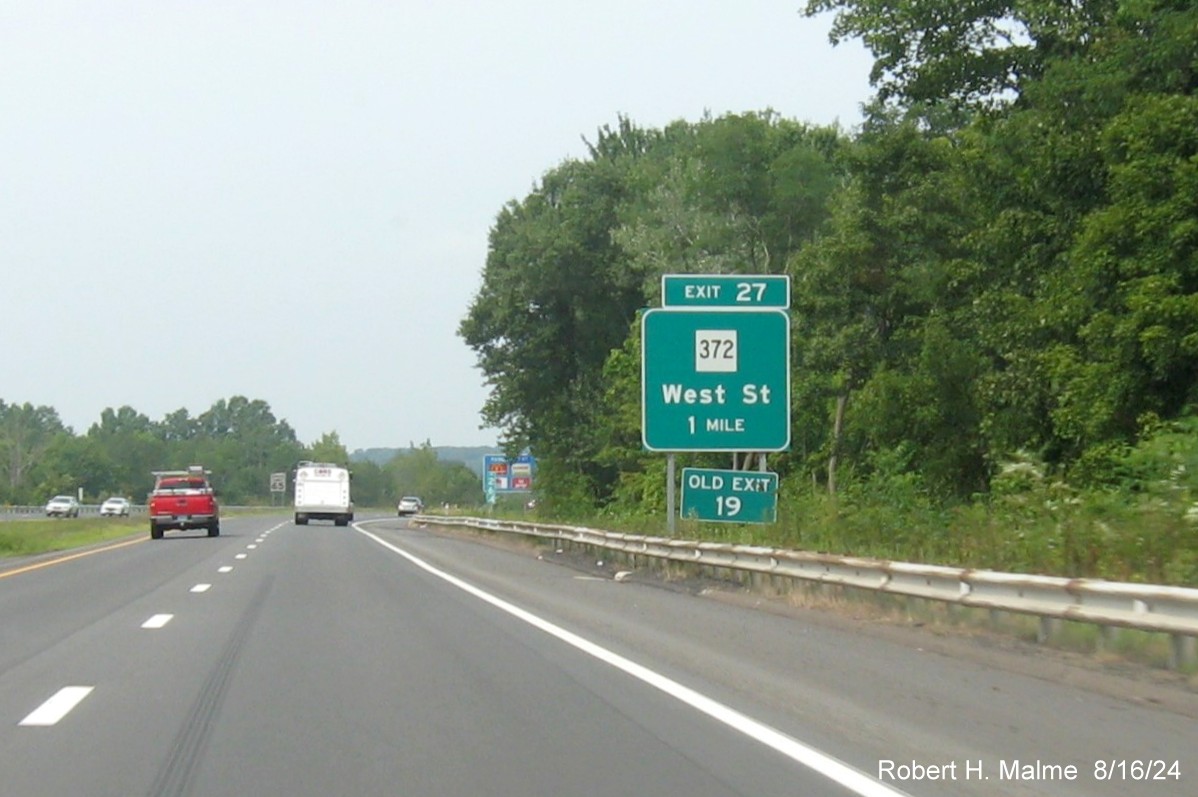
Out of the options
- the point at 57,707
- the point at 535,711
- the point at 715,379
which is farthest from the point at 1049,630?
the point at 715,379

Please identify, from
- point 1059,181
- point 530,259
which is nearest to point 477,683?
point 1059,181

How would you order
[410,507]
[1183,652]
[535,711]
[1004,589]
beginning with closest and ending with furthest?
[535,711]
[1183,652]
[1004,589]
[410,507]

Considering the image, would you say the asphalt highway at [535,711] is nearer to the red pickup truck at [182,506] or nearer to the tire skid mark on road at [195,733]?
the tire skid mark on road at [195,733]

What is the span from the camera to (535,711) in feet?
34.9

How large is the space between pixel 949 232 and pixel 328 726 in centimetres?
3200

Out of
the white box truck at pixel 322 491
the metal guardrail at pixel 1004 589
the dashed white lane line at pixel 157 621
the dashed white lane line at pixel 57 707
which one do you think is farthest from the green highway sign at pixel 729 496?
the white box truck at pixel 322 491

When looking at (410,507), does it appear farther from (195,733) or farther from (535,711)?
(195,733)

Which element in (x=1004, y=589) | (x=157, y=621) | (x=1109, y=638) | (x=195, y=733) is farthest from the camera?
(x=157, y=621)

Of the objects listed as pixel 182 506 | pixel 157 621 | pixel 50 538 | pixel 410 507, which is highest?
pixel 410 507

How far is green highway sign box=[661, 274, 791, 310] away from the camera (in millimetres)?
25984

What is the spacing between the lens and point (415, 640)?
15531 millimetres

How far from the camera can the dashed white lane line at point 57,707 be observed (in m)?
10.1

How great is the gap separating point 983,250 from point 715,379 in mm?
8455

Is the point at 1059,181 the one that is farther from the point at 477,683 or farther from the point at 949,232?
the point at 477,683
